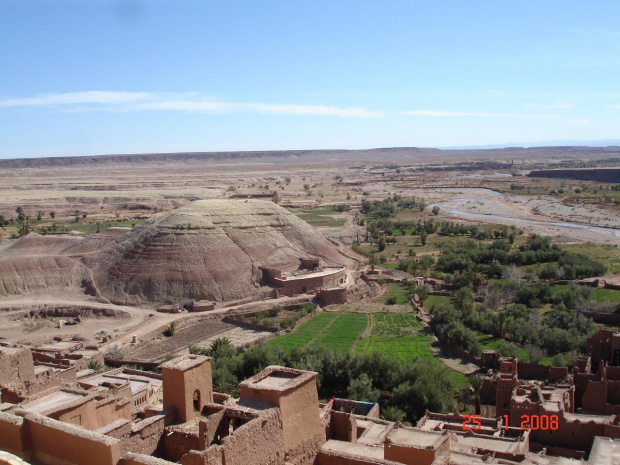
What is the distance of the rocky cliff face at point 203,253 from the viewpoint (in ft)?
136

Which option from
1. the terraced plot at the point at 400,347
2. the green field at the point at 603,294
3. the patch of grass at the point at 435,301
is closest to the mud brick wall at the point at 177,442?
the terraced plot at the point at 400,347

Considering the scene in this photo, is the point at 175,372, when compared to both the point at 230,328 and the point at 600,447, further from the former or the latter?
the point at 230,328

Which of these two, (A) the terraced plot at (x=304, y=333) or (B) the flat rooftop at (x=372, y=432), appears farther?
(A) the terraced plot at (x=304, y=333)

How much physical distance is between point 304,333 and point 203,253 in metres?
13.1

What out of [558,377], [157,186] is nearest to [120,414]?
[558,377]

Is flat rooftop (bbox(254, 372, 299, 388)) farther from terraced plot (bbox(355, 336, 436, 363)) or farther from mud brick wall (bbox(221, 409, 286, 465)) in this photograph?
terraced plot (bbox(355, 336, 436, 363))

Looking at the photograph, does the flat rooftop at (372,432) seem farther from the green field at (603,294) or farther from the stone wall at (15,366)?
the green field at (603,294)

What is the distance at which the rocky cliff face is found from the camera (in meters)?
41.6

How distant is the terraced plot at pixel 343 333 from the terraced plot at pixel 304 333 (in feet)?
1.73

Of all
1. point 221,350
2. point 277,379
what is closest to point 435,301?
point 221,350

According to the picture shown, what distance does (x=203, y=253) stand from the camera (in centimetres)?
4416

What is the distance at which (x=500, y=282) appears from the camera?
1699 inches

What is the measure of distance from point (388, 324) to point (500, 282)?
12.4 metres

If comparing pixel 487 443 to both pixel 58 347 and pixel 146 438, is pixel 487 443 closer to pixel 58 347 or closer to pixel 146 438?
pixel 146 438
